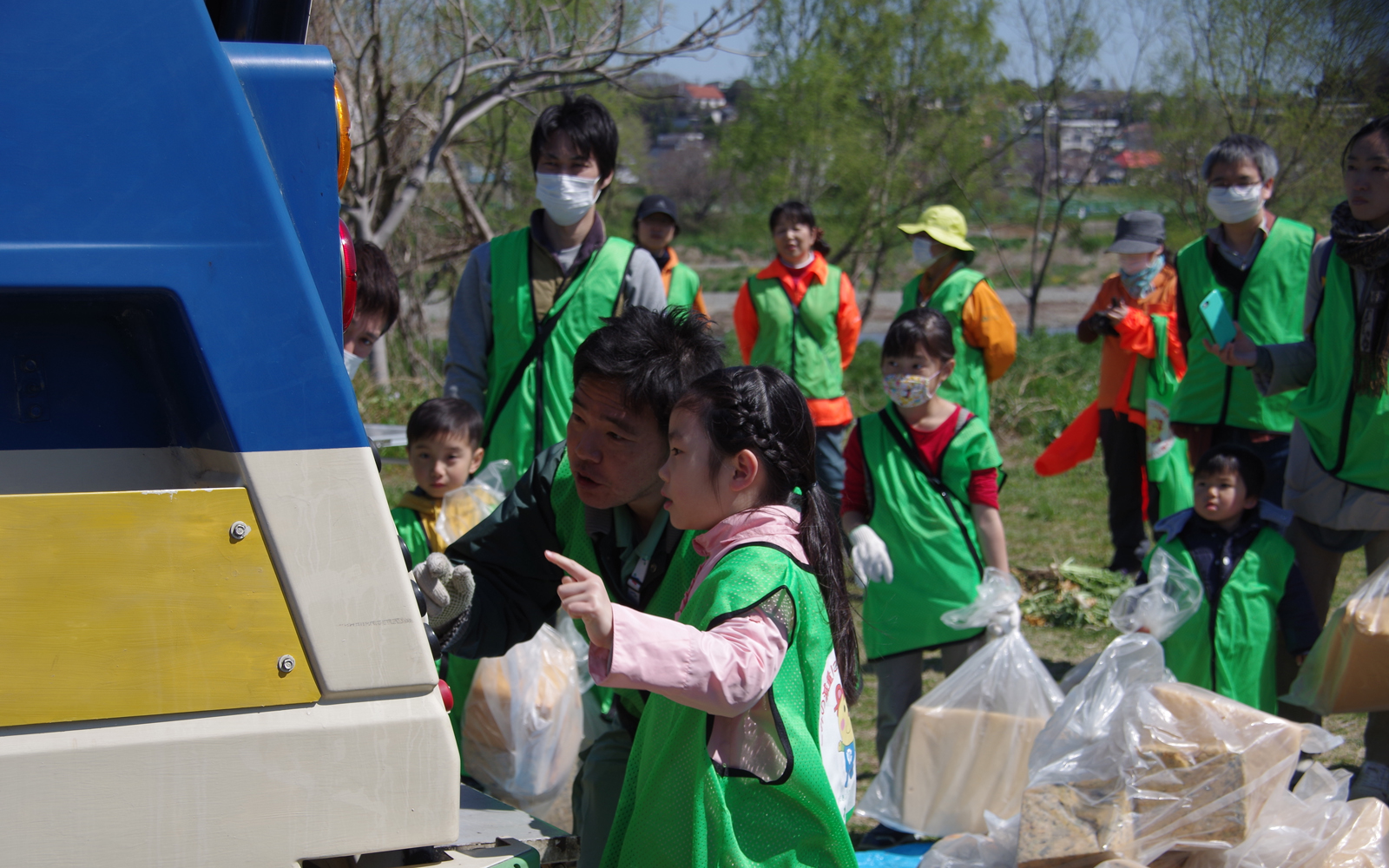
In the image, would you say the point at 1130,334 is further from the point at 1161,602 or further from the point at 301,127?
the point at 301,127

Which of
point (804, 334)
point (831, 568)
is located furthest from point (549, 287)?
point (804, 334)

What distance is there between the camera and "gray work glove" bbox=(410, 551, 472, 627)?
194 cm

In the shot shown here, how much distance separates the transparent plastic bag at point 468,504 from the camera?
11.1 feet

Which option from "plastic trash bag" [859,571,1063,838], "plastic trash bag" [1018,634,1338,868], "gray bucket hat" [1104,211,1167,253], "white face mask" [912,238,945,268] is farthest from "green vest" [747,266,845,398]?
"plastic trash bag" [1018,634,1338,868]

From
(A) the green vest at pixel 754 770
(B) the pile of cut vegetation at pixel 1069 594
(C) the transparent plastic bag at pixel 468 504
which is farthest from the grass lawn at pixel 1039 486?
(A) the green vest at pixel 754 770

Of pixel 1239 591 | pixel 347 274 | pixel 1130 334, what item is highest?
pixel 347 274

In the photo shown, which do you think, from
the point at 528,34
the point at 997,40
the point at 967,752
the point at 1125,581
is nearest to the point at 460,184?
the point at 528,34

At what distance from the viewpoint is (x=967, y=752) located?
337 cm

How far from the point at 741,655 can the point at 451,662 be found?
6.53 ft

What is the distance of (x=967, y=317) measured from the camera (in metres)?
5.18

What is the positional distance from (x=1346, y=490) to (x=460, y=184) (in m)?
8.37

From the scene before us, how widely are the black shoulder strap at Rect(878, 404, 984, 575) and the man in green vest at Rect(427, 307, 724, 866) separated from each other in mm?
1554

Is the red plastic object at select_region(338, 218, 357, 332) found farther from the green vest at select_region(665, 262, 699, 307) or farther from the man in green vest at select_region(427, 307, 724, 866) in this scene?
the green vest at select_region(665, 262, 699, 307)

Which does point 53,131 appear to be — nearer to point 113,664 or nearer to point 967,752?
point 113,664
